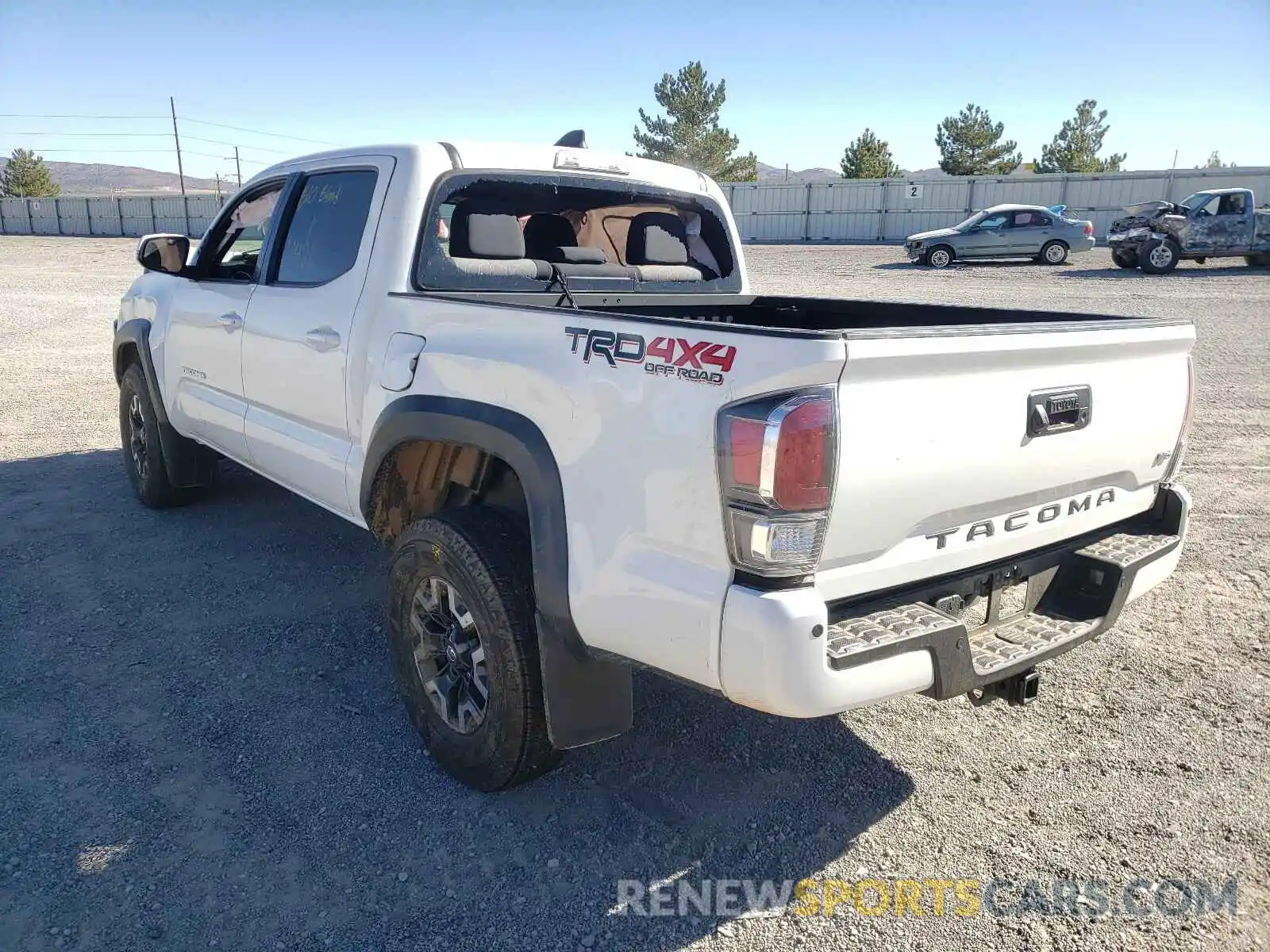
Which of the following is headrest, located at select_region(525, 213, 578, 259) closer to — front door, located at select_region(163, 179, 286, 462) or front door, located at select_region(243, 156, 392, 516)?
front door, located at select_region(243, 156, 392, 516)

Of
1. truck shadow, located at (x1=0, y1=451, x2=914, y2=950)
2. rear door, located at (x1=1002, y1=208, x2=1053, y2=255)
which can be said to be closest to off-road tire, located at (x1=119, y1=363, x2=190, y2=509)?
truck shadow, located at (x1=0, y1=451, x2=914, y2=950)

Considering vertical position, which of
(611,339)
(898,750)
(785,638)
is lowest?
(898,750)

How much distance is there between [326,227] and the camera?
13.3 feet

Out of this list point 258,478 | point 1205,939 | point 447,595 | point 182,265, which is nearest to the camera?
point 1205,939

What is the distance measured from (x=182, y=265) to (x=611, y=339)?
3580 millimetres

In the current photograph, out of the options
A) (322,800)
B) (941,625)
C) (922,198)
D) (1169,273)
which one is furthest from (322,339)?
(922,198)

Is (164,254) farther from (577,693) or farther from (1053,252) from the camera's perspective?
(1053,252)

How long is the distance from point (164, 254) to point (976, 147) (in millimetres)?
68289

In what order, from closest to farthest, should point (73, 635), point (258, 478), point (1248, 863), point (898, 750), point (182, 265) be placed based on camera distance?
1. point (1248, 863)
2. point (898, 750)
3. point (73, 635)
4. point (182, 265)
5. point (258, 478)

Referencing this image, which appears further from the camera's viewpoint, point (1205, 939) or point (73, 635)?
point (73, 635)

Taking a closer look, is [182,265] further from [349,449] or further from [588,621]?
[588,621]

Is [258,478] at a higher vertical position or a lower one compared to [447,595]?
lower

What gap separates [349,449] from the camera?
366 centimetres

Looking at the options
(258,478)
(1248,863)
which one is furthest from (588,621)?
(258,478)
